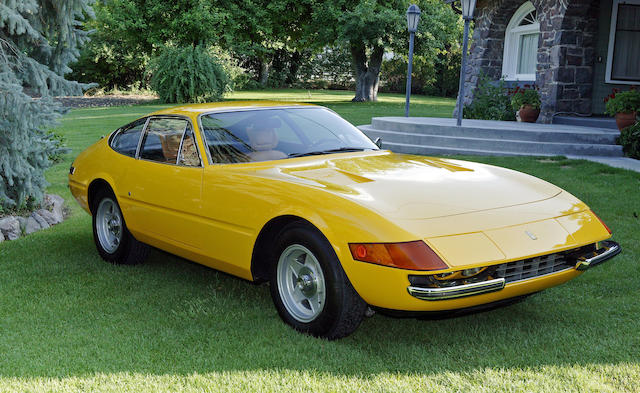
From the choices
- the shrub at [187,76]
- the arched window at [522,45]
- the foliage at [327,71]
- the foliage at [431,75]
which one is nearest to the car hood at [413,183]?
the arched window at [522,45]

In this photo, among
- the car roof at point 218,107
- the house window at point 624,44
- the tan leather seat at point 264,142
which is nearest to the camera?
the tan leather seat at point 264,142

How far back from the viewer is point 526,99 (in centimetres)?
1500

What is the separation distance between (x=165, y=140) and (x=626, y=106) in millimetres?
9647

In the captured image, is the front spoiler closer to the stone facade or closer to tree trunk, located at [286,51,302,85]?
the stone facade

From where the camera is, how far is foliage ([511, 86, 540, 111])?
14945mm

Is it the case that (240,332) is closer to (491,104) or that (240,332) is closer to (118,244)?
(118,244)

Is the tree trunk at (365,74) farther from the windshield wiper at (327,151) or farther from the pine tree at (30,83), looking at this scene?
the windshield wiper at (327,151)

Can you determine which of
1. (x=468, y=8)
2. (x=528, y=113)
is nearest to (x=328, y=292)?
(x=468, y=8)

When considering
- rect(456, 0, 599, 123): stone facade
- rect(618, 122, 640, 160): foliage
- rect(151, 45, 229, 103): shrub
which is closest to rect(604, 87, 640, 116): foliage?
rect(618, 122, 640, 160): foliage

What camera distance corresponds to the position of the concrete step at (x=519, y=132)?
40.2 feet

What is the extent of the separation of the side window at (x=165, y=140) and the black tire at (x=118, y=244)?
1.90 feet

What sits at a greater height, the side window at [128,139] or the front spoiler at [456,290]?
the side window at [128,139]

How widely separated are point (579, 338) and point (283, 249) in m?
1.86

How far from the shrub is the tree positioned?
514 cm
